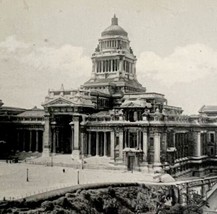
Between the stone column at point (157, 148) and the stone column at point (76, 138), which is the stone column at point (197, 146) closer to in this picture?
the stone column at point (157, 148)

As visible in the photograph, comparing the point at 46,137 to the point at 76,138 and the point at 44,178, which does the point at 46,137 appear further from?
the point at 44,178

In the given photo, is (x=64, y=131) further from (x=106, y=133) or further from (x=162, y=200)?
(x=162, y=200)

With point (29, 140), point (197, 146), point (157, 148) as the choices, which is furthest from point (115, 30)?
point (157, 148)

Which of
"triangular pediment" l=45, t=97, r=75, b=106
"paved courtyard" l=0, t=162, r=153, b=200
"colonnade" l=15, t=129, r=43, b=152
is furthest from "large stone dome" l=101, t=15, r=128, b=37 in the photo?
"paved courtyard" l=0, t=162, r=153, b=200

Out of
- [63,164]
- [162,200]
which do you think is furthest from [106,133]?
[162,200]

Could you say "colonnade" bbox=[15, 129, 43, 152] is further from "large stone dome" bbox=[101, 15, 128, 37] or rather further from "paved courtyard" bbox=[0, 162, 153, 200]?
"large stone dome" bbox=[101, 15, 128, 37]

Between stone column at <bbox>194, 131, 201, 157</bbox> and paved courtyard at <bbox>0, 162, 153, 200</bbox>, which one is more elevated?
stone column at <bbox>194, 131, 201, 157</bbox>
